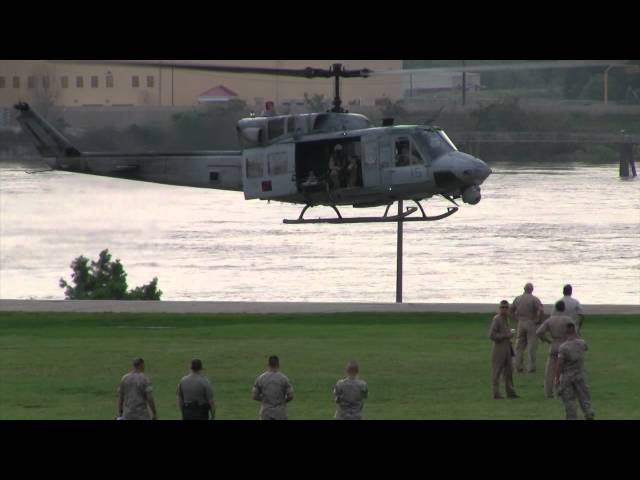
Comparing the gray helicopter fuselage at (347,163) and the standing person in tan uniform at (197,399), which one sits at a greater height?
the gray helicopter fuselage at (347,163)

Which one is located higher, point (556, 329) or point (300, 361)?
point (556, 329)

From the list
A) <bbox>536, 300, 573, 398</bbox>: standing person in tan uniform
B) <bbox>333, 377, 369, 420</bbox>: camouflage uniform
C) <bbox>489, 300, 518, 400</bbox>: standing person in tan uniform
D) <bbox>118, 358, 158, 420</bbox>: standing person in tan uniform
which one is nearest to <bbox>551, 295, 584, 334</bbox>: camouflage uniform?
<bbox>536, 300, 573, 398</bbox>: standing person in tan uniform

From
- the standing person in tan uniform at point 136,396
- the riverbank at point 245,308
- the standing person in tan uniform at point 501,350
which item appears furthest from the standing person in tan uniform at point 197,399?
the riverbank at point 245,308

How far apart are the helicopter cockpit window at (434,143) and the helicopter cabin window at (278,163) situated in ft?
9.12

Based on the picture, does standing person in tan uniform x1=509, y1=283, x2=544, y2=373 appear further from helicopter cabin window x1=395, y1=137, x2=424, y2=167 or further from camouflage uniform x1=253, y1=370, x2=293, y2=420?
camouflage uniform x1=253, y1=370, x2=293, y2=420

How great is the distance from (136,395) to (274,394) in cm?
154

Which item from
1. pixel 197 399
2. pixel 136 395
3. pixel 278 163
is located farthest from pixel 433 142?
pixel 197 399

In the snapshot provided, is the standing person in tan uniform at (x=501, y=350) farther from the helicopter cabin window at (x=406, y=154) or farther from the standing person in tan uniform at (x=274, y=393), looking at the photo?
the helicopter cabin window at (x=406, y=154)

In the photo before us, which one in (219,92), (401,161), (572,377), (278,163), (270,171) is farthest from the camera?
(219,92)

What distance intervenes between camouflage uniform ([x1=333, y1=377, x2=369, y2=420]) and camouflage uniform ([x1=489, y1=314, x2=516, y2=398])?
4832 millimetres

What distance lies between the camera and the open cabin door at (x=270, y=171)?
28203mm

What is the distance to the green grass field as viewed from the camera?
1959 centimetres

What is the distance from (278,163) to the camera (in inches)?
1114

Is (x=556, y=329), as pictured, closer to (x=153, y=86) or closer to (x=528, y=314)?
(x=528, y=314)
